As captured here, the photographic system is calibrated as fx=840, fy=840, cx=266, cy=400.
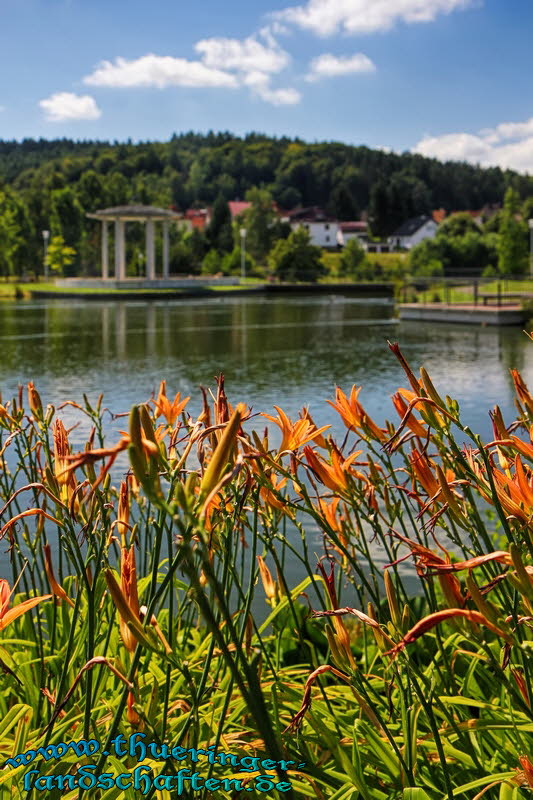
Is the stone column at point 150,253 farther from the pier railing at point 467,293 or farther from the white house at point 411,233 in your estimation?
the white house at point 411,233

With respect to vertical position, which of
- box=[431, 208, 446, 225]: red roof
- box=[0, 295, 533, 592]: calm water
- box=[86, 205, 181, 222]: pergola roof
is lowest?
box=[0, 295, 533, 592]: calm water

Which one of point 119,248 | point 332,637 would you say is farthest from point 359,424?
point 119,248

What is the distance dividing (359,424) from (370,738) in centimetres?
46

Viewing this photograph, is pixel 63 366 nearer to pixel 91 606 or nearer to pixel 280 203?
pixel 91 606

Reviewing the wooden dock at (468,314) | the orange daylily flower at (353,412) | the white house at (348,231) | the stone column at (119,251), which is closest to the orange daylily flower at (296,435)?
the orange daylily flower at (353,412)

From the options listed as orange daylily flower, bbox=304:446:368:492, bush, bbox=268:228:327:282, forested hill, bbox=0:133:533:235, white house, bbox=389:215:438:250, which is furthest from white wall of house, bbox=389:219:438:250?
orange daylily flower, bbox=304:446:368:492

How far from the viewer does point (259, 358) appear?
541 inches

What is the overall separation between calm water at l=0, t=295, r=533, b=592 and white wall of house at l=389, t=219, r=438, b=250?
60.3 meters

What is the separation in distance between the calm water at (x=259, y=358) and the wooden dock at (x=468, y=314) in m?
0.66

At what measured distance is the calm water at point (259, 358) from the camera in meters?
9.46

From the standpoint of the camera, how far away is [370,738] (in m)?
1.21

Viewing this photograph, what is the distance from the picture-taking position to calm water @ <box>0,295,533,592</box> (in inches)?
372

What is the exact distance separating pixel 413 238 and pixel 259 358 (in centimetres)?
7216

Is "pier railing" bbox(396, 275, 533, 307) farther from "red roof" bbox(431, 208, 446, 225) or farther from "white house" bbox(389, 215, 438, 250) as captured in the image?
"red roof" bbox(431, 208, 446, 225)
